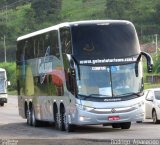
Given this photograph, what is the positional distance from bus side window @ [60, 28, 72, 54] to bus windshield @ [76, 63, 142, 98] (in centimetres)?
83

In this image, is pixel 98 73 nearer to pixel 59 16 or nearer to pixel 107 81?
pixel 107 81

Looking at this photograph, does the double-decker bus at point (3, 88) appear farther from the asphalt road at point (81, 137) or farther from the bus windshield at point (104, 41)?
the bus windshield at point (104, 41)

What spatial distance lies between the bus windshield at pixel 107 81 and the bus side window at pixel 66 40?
2.71 ft

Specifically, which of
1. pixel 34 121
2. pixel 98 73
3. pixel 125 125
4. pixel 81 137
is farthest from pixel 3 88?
pixel 81 137

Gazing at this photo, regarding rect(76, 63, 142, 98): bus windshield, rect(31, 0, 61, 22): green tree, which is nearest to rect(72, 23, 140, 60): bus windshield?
rect(76, 63, 142, 98): bus windshield

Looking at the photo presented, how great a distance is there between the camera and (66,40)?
25297 mm

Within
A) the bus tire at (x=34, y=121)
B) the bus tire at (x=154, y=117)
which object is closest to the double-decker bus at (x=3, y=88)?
the bus tire at (x=34, y=121)

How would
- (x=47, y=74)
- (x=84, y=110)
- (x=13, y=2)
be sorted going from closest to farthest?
(x=84, y=110), (x=47, y=74), (x=13, y=2)

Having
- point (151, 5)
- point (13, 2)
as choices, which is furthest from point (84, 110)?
point (13, 2)

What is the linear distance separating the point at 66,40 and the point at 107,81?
201 cm

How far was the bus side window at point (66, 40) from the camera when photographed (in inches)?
983

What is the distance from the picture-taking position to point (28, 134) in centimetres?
2559

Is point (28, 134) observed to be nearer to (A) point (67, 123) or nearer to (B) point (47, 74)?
(A) point (67, 123)

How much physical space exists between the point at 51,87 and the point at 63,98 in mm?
1859
